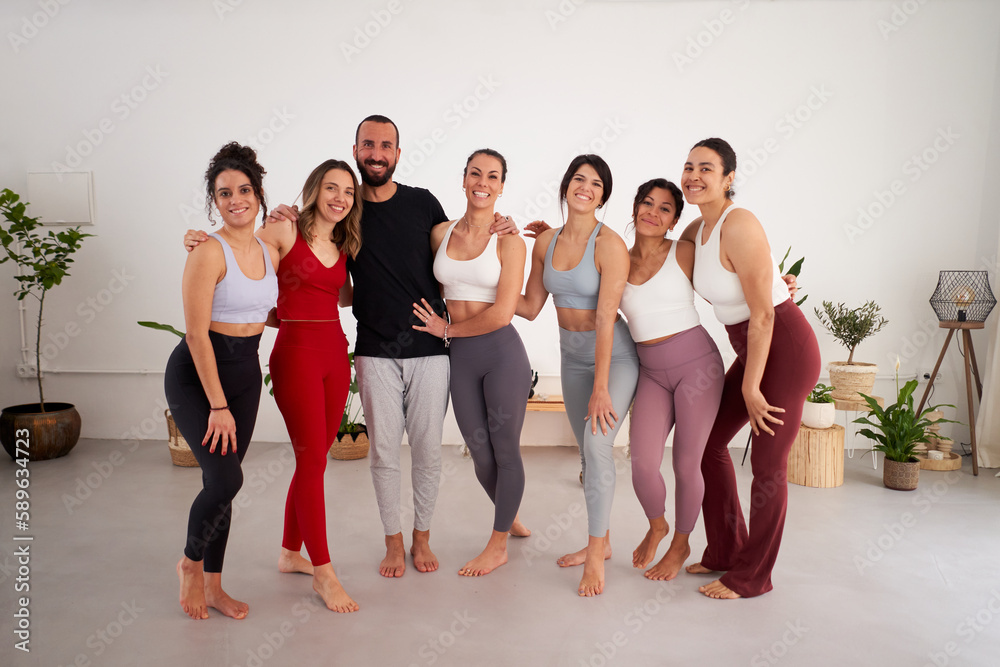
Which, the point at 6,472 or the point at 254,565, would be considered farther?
the point at 6,472

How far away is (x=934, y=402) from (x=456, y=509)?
3.61 m

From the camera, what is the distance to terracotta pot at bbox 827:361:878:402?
4238 millimetres

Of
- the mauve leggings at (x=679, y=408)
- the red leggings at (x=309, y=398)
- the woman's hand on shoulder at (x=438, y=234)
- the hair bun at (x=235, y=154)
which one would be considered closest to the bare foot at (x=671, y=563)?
the mauve leggings at (x=679, y=408)

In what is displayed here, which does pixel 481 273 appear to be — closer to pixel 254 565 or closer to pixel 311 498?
pixel 311 498

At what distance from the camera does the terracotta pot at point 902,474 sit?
381 centimetres

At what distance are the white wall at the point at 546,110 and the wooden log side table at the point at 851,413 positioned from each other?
0.45m

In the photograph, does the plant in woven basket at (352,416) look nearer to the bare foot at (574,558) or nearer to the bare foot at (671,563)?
the bare foot at (574,558)

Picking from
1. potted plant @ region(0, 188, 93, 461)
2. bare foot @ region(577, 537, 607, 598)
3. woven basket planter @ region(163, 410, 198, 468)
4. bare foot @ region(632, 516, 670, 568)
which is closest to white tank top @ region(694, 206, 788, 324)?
bare foot @ region(632, 516, 670, 568)

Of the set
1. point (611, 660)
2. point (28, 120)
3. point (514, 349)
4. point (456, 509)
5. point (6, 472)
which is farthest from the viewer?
point (28, 120)

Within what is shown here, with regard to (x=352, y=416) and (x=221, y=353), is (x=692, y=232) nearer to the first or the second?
(x=221, y=353)

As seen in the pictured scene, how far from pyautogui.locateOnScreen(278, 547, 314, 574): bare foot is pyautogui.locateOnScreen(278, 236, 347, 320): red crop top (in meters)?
1.00

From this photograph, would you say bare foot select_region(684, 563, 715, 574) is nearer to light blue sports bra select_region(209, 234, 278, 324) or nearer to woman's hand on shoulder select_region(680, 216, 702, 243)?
woman's hand on shoulder select_region(680, 216, 702, 243)

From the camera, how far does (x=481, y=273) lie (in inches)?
102

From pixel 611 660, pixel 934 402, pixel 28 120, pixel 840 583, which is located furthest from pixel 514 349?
pixel 28 120
